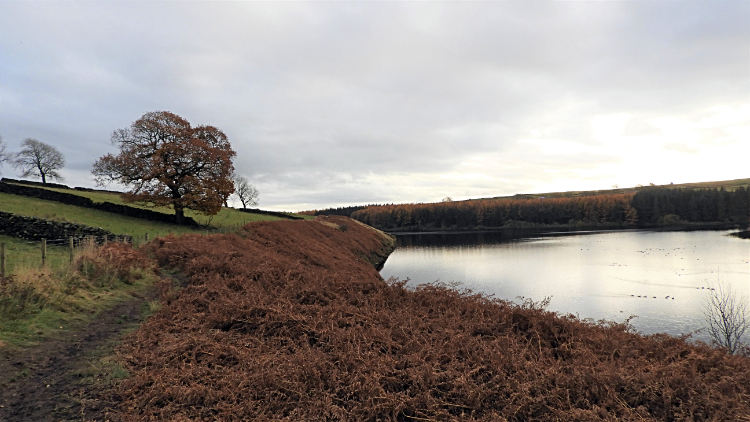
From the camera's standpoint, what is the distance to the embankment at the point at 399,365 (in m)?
5.48

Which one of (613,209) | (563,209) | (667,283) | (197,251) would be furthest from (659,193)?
(197,251)

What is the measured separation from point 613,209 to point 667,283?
11381 cm

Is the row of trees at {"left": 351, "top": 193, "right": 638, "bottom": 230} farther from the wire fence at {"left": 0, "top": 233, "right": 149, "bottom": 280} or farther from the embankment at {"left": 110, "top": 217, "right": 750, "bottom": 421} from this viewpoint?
the embankment at {"left": 110, "top": 217, "right": 750, "bottom": 421}

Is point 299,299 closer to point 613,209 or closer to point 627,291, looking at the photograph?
point 627,291

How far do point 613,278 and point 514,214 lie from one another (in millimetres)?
115159

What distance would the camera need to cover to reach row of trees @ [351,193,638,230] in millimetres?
123188

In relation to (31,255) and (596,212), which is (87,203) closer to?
(31,255)

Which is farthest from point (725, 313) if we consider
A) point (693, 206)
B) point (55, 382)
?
point (693, 206)

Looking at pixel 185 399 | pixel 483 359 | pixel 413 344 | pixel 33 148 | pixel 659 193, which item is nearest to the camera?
pixel 185 399

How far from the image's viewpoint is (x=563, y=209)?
133 m

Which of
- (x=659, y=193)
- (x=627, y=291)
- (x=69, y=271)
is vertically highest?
(x=659, y=193)

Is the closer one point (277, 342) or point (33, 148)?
point (277, 342)

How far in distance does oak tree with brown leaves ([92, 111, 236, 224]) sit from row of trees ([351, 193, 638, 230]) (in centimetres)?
11824

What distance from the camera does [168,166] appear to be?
3086 centimetres
